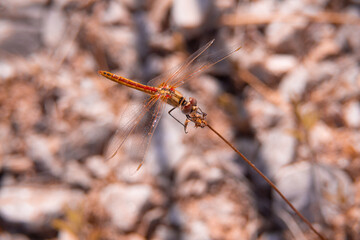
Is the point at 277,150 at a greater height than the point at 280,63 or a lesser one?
lesser

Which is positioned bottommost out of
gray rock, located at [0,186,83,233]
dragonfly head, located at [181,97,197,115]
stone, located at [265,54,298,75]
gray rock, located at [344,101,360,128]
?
dragonfly head, located at [181,97,197,115]

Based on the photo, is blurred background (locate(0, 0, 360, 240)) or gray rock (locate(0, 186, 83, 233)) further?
gray rock (locate(0, 186, 83, 233))

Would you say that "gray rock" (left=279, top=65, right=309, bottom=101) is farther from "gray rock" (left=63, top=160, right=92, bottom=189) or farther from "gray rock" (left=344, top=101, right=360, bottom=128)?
"gray rock" (left=63, top=160, right=92, bottom=189)

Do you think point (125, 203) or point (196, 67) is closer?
point (196, 67)

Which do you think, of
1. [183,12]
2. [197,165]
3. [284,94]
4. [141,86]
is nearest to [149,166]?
[197,165]

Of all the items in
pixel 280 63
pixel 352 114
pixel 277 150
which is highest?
pixel 280 63

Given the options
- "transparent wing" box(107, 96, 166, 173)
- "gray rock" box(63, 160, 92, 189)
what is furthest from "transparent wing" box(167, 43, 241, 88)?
"gray rock" box(63, 160, 92, 189)

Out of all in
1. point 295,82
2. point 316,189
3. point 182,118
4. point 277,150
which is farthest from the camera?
point 295,82

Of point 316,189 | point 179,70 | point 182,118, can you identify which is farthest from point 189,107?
point 316,189

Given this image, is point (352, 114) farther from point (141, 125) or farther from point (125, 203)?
point (125, 203)

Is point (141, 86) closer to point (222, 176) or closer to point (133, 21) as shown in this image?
point (222, 176)
